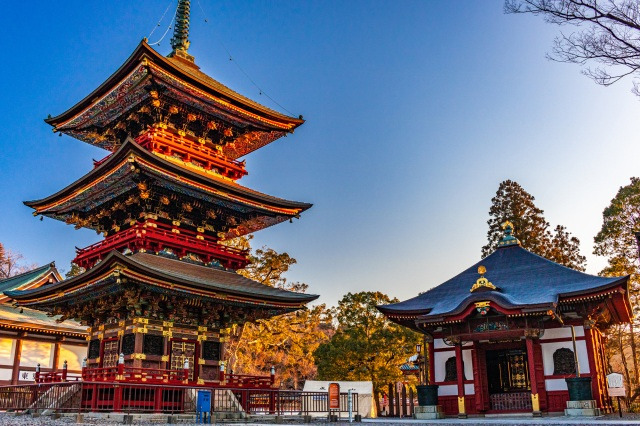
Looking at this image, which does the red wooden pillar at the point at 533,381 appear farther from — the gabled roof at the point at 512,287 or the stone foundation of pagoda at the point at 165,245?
the stone foundation of pagoda at the point at 165,245

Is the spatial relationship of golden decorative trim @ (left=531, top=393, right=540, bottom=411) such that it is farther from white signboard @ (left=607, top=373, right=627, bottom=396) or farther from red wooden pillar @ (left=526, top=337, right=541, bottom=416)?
white signboard @ (left=607, top=373, right=627, bottom=396)

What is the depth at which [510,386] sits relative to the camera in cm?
2422

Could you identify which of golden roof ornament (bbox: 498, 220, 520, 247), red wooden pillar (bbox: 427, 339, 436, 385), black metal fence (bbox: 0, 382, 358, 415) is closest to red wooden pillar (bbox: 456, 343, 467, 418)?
red wooden pillar (bbox: 427, 339, 436, 385)

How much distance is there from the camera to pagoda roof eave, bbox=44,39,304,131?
23.2 metres

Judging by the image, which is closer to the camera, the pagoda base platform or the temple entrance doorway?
the temple entrance doorway

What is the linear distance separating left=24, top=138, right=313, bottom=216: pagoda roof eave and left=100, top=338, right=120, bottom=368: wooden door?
6.86 metres

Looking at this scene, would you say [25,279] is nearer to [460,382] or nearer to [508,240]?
[460,382]

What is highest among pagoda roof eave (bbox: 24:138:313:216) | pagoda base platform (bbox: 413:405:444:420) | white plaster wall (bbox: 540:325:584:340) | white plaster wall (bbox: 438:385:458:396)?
pagoda roof eave (bbox: 24:138:313:216)

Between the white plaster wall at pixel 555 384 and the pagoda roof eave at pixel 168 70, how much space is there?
16.8 m

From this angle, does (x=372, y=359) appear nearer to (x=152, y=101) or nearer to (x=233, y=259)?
(x=233, y=259)

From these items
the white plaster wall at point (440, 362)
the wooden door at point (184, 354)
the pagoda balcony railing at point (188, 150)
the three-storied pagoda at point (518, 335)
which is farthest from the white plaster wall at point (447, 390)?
the pagoda balcony railing at point (188, 150)

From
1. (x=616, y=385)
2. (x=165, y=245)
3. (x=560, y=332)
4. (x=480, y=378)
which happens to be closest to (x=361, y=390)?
(x=480, y=378)

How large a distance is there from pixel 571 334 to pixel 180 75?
19.8 meters

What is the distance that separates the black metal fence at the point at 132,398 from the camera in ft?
61.6
